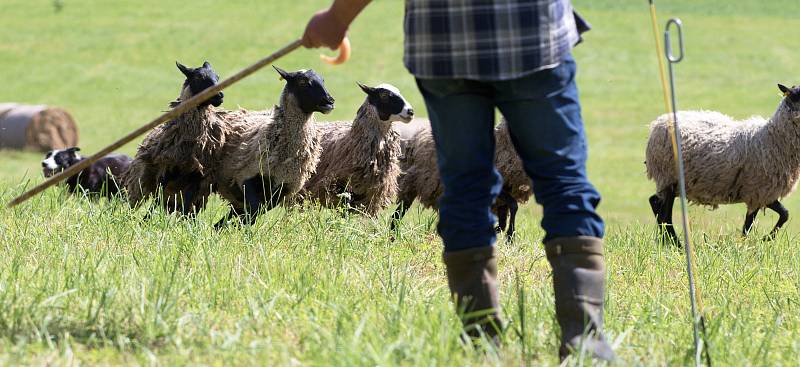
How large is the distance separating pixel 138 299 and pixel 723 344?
201 cm

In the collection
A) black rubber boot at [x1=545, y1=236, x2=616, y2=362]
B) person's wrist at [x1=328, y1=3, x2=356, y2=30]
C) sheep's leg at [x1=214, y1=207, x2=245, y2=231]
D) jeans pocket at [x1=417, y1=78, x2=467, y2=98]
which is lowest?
sheep's leg at [x1=214, y1=207, x2=245, y2=231]

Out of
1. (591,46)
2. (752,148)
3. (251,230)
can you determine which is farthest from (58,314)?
(591,46)

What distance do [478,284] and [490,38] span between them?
79 centimetres

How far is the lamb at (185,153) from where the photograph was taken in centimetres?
732

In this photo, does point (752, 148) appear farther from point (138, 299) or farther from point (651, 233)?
point (138, 299)

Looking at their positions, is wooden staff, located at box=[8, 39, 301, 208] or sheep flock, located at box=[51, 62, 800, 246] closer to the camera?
wooden staff, located at box=[8, 39, 301, 208]

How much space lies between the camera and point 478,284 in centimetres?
357

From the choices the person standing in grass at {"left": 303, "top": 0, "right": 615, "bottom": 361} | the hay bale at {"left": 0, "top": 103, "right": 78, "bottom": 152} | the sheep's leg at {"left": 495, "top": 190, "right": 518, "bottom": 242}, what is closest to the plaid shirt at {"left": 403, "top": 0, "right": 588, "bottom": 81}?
the person standing in grass at {"left": 303, "top": 0, "right": 615, "bottom": 361}

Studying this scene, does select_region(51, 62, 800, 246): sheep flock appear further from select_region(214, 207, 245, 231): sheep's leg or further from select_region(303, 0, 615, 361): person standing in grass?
select_region(303, 0, 615, 361): person standing in grass

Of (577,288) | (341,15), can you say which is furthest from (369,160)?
(577,288)

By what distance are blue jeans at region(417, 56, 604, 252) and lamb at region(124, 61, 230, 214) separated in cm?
398

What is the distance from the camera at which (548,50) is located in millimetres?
3396

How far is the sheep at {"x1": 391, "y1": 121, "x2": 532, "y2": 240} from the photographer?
8930 mm

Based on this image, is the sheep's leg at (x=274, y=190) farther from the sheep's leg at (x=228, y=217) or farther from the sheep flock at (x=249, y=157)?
the sheep's leg at (x=228, y=217)
